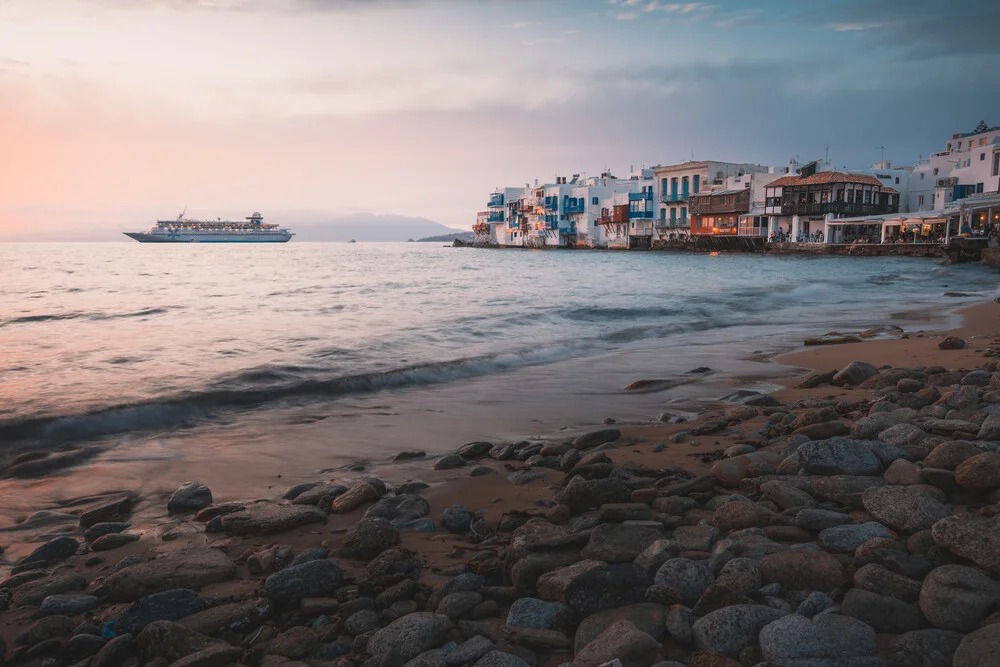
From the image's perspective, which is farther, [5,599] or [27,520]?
[27,520]

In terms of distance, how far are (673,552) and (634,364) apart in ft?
24.5

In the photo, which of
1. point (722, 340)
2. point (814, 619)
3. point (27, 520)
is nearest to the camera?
point (814, 619)

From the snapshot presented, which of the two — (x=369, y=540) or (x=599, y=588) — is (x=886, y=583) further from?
(x=369, y=540)

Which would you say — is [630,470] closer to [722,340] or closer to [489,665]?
[489,665]

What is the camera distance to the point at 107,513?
443 cm

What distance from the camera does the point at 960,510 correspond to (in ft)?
10.6

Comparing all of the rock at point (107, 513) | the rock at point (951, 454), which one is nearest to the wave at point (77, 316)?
the rock at point (107, 513)

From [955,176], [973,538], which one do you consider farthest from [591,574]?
[955,176]

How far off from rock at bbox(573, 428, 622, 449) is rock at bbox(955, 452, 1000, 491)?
275 cm

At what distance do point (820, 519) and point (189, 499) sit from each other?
4.12 meters

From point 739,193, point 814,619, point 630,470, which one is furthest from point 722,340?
point 739,193

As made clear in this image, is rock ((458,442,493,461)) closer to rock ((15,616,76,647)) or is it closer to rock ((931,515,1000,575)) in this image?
rock ((15,616,76,647))

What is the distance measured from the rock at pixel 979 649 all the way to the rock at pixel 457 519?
8.27ft

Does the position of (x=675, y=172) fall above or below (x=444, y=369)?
above
